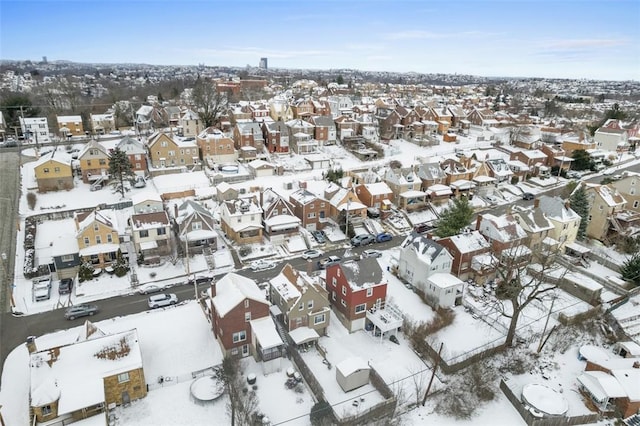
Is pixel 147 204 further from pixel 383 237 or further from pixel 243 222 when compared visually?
pixel 383 237

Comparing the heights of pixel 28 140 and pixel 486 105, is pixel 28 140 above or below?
below

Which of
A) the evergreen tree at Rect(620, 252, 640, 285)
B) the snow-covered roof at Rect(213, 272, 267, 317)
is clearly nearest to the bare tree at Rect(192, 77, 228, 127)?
the snow-covered roof at Rect(213, 272, 267, 317)

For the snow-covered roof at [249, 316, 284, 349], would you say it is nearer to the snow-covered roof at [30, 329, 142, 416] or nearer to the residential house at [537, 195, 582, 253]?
the snow-covered roof at [30, 329, 142, 416]

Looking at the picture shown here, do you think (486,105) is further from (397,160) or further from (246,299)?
(246,299)

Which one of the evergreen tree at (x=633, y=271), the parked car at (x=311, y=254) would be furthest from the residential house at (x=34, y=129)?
the evergreen tree at (x=633, y=271)

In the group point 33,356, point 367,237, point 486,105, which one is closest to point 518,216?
point 367,237

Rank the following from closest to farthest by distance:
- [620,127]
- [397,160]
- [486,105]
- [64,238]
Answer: [64,238] < [397,160] < [620,127] < [486,105]
